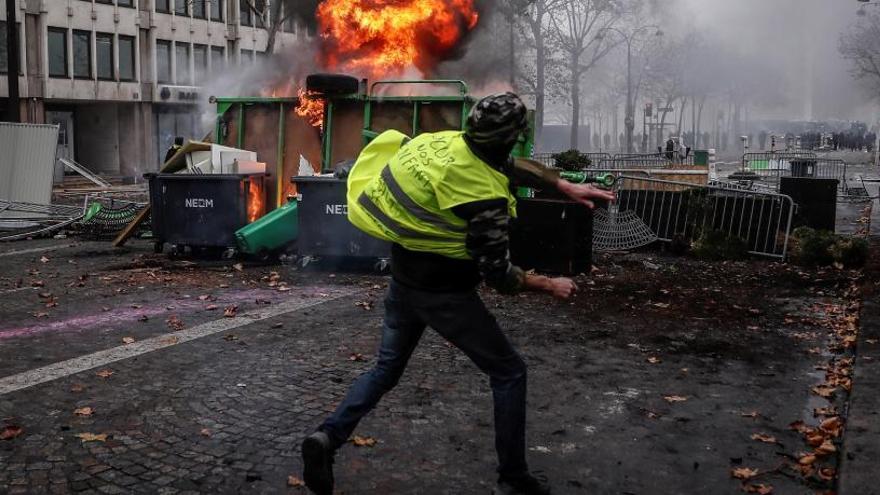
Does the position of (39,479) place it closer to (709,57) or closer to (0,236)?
(0,236)

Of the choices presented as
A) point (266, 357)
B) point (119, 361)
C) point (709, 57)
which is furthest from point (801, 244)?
point (709, 57)

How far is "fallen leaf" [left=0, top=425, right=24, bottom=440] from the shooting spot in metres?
4.50

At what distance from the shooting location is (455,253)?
11.5 feet

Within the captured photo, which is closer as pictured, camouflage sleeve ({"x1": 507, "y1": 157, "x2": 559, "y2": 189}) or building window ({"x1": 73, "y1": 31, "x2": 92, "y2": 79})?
camouflage sleeve ({"x1": 507, "y1": 157, "x2": 559, "y2": 189})

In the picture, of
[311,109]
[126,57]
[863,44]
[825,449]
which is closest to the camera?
[825,449]

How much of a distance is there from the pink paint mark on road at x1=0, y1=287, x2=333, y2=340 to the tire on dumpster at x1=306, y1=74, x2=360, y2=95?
3.70 m

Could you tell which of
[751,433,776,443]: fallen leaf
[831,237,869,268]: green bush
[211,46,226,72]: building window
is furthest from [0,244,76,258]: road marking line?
[211,46,226,72]: building window

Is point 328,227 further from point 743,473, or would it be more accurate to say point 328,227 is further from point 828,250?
point 743,473

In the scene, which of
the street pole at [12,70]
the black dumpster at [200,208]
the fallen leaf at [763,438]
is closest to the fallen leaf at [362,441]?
the fallen leaf at [763,438]

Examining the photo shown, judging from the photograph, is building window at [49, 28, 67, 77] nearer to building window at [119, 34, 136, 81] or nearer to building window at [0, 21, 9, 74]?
building window at [0, 21, 9, 74]

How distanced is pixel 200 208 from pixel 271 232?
115cm

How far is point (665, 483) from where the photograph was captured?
159 inches

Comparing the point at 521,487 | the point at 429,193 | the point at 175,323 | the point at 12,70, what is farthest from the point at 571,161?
the point at 12,70

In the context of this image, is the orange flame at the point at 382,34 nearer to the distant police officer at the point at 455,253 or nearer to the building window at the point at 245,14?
the distant police officer at the point at 455,253
